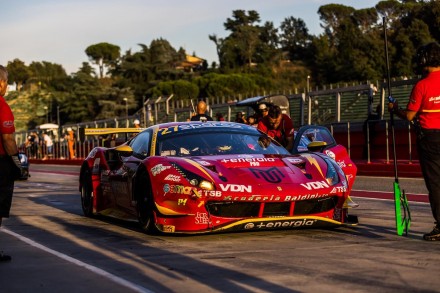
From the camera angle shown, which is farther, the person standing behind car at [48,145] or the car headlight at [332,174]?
the person standing behind car at [48,145]

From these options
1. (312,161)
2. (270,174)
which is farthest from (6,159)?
(312,161)

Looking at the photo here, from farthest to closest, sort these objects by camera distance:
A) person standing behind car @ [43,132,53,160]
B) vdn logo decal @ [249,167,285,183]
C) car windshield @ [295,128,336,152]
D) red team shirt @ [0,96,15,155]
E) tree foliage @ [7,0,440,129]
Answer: tree foliage @ [7,0,440,129]
person standing behind car @ [43,132,53,160]
car windshield @ [295,128,336,152]
vdn logo decal @ [249,167,285,183]
red team shirt @ [0,96,15,155]

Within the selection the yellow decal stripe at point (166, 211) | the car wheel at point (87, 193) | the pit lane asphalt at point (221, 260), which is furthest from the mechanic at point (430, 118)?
the car wheel at point (87, 193)

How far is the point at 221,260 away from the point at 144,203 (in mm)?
2465

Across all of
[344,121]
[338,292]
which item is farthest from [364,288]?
[344,121]

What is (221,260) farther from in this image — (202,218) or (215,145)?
(215,145)

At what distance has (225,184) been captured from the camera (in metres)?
8.88

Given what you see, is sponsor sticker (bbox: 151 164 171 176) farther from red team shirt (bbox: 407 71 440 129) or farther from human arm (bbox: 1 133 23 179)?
red team shirt (bbox: 407 71 440 129)

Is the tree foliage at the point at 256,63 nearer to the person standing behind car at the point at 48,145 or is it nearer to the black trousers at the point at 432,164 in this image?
the person standing behind car at the point at 48,145

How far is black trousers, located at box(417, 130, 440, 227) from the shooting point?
8.53 metres

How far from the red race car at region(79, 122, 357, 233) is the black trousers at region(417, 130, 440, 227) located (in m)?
1.07

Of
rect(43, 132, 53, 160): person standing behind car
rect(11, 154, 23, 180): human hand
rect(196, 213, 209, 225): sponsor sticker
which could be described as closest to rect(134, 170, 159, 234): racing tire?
rect(196, 213, 209, 225): sponsor sticker

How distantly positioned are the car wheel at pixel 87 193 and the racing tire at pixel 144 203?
243 centimetres

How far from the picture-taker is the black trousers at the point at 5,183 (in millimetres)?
7844
